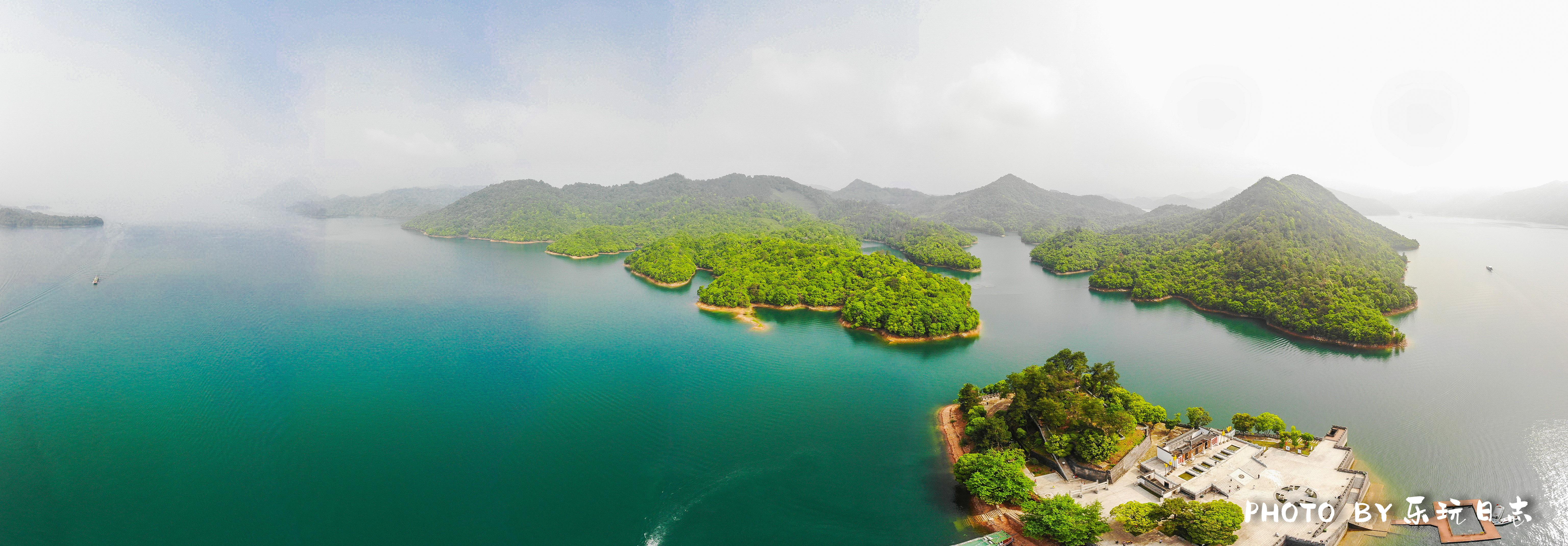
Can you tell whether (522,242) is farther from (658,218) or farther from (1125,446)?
(1125,446)

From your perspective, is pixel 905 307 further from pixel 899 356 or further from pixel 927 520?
pixel 927 520

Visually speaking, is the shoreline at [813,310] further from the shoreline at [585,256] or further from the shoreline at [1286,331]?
the shoreline at [585,256]

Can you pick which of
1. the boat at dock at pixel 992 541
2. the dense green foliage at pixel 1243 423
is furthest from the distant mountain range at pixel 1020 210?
the boat at dock at pixel 992 541

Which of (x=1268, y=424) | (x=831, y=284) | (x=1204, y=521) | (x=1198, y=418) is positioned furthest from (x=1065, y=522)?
(x=831, y=284)

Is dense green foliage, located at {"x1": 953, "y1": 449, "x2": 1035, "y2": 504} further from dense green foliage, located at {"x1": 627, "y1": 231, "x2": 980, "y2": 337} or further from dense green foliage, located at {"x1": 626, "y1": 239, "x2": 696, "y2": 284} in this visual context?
dense green foliage, located at {"x1": 626, "y1": 239, "x2": 696, "y2": 284}


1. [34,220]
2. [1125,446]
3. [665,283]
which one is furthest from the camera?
[34,220]
